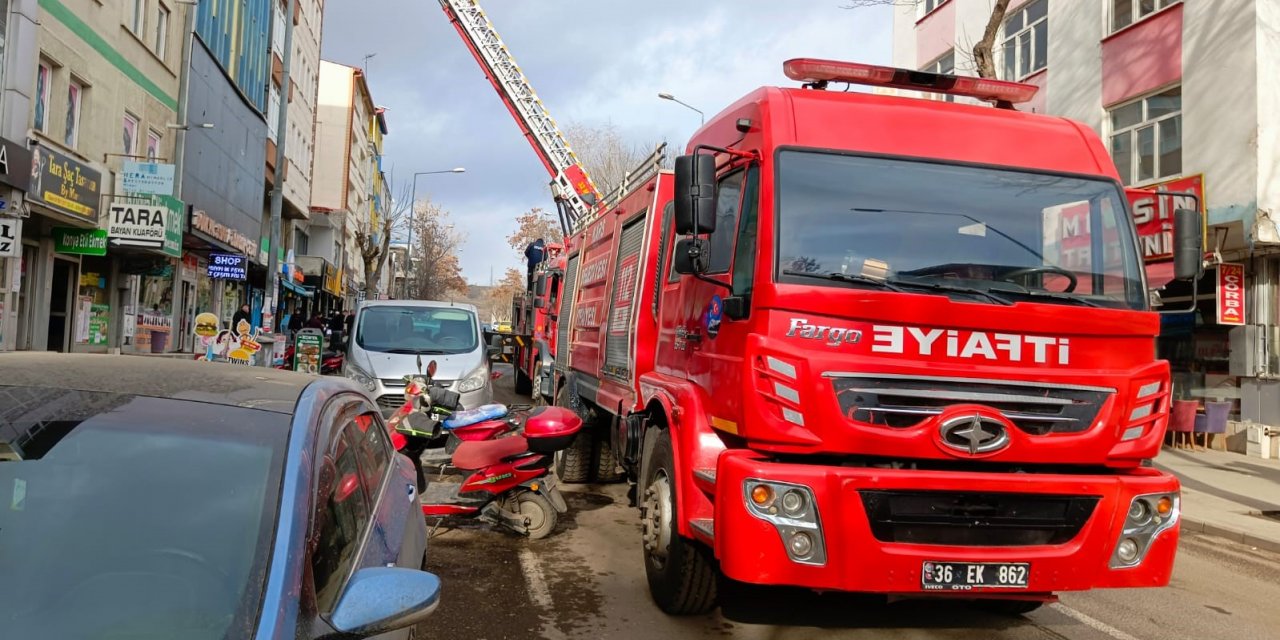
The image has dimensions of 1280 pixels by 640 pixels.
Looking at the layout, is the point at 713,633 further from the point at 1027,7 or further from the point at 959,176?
the point at 1027,7

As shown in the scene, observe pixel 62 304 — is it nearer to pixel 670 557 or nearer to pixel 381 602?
pixel 670 557

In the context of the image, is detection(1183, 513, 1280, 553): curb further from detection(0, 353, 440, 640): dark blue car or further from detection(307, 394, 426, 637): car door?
detection(0, 353, 440, 640): dark blue car

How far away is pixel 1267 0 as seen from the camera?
1345cm

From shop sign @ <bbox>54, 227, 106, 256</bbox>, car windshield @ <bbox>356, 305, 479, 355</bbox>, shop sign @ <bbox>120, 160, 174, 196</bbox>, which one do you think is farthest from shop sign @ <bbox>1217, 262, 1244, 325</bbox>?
shop sign @ <bbox>54, 227, 106, 256</bbox>

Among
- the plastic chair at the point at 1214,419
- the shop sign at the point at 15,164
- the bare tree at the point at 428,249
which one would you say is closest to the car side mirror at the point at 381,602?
the shop sign at the point at 15,164

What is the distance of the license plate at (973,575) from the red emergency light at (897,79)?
9.68ft

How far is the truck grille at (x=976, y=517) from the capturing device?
3.99 meters

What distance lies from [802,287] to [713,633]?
1.99 meters

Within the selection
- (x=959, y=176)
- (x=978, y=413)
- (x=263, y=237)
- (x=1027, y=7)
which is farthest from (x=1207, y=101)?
(x=263, y=237)

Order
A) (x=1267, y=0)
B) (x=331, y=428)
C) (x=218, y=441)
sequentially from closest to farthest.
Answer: (x=218, y=441) < (x=331, y=428) < (x=1267, y=0)

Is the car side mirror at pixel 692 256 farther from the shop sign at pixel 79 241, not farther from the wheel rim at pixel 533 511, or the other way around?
the shop sign at pixel 79 241

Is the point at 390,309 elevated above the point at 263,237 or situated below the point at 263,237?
below

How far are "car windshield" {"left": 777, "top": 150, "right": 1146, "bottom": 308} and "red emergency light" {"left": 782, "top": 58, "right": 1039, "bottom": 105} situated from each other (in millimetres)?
932

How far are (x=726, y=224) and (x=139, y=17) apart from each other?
680 inches
